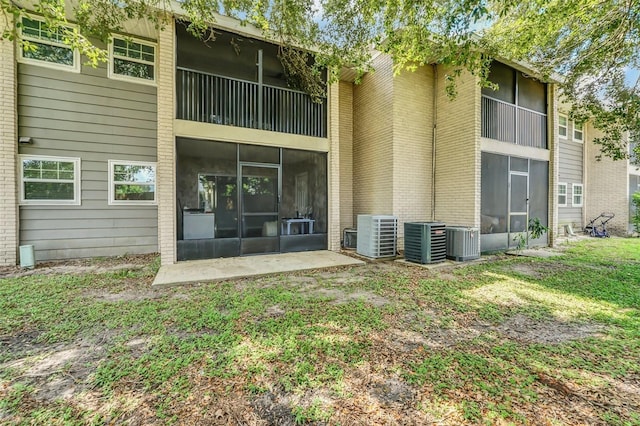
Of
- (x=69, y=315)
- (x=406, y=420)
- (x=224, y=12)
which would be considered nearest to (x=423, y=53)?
(x=224, y=12)

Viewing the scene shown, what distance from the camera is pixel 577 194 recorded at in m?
12.6

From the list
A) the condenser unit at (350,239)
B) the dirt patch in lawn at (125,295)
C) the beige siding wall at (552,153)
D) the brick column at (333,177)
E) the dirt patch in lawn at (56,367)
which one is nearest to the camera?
the dirt patch in lawn at (56,367)

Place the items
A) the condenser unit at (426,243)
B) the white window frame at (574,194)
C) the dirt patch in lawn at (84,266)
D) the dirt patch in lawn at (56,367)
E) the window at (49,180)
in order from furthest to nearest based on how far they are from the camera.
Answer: the white window frame at (574,194), the condenser unit at (426,243), the window at (49,180), the dirt patch in lawn at (84,266), the dirt patch in lawn at (56,367)

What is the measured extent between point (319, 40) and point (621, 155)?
8.07 meters

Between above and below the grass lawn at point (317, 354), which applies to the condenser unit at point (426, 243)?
above

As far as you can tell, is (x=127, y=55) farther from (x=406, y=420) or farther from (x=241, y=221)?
(x=406, y=420)

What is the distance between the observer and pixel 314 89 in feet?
23.5

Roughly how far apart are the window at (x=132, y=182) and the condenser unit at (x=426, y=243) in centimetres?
672

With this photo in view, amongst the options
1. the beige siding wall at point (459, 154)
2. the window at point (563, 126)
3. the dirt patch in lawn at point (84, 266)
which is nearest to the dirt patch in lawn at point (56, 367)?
the dirt patch in lawn at point (84, 266)

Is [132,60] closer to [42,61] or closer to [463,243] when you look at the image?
[42,61]

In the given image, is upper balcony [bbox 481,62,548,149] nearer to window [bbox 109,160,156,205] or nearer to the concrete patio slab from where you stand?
the concrete patio slab

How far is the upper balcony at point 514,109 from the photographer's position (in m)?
7.79

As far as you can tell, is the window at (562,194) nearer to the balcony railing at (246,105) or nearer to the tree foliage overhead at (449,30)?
the tree foliage overhead at (449,30)

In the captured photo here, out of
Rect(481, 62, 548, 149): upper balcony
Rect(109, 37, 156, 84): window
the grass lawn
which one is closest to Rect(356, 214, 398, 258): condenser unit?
the grass lawn
